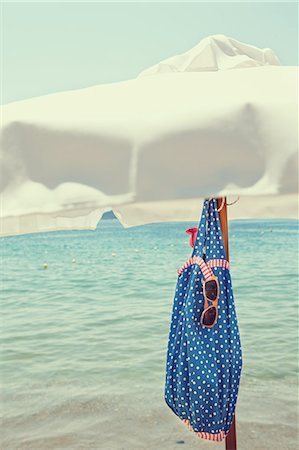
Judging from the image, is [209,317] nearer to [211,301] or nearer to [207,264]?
[211,301]

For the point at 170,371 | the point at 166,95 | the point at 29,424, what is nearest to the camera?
the point at 166,95

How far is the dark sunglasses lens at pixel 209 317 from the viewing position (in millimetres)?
2111

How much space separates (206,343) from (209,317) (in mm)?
91

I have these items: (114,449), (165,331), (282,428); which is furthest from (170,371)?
(165,331)

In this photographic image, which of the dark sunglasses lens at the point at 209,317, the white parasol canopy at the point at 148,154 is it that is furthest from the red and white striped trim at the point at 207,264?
the white parasol canopy at the point at 148,154

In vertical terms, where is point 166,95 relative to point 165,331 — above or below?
above

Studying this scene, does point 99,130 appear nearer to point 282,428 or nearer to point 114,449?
point 114,449

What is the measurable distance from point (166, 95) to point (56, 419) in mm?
3378

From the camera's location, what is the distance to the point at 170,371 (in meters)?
2.21

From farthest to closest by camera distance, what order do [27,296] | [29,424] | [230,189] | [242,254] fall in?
1. [242,254]
2. [27,296]
3. [29,424]
4. [230,189]

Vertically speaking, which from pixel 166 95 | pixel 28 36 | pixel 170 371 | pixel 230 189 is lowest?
pixel 170 371

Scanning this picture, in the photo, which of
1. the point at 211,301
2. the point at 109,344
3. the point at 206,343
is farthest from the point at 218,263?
the point at 109,344

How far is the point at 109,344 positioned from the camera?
7.76m

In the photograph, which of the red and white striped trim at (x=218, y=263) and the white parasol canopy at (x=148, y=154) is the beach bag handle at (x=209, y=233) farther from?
the white parasol canopy at (x=148, y=154)
